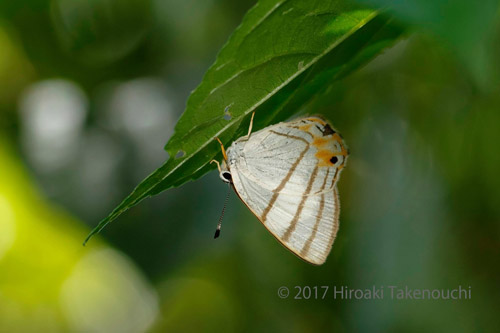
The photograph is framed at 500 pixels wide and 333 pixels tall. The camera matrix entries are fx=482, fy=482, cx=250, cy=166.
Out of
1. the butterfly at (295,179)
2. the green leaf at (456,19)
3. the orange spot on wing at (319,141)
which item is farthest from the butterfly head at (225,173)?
the green leaf at (456,19)

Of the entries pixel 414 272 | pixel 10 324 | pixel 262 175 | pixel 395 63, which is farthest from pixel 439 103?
pixel 10 324

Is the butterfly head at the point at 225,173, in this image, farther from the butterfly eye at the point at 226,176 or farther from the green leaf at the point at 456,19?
the green leaf at the point at 456,19

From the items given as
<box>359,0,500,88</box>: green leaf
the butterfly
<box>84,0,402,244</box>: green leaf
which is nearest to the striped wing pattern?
the butterfly

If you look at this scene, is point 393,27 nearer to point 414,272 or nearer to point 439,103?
point 439,103

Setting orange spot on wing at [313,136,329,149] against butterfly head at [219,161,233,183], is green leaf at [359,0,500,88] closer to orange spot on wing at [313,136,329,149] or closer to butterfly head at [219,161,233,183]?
orange spot on wing at [313,136,329,149]

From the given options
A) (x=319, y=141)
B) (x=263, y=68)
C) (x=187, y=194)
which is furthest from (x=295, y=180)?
(x=187, y=194)

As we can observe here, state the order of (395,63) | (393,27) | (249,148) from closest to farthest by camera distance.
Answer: (393,27) < (249,148) < (395,63)

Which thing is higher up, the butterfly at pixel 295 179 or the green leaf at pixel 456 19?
the green leaf at pixel 456 19
